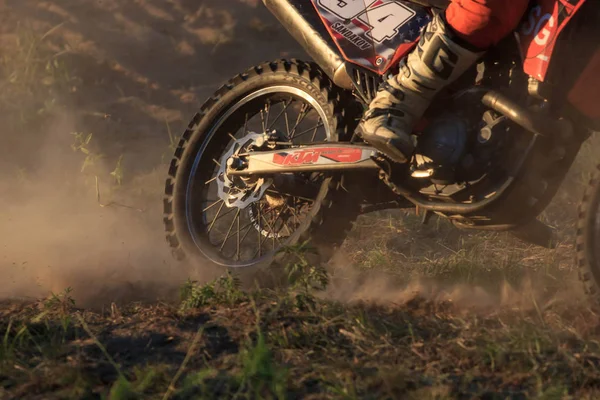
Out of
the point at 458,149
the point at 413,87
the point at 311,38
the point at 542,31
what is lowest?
the point at 458,149

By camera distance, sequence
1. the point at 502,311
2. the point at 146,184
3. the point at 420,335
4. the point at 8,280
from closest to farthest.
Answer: the point at 420,335 < the point at 502,311 < the point at 8,280 < the point at 146,184

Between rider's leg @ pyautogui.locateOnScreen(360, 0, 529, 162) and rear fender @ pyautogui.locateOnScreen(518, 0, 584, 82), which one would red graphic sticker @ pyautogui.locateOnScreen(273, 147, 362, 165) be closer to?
rider's leg @ pyautogui.locateOnScreen(360, 0, 529, 162)

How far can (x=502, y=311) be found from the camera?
11.5 feet

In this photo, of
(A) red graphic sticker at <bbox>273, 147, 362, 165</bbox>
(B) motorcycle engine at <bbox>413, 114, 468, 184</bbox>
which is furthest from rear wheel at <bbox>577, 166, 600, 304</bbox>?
(A) red graphic sticker at <bbox>273, 147, 362, 165</bbox>

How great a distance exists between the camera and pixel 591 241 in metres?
3.42

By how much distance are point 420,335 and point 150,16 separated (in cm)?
→ 512

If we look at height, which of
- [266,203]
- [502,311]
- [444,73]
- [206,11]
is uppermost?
[206,11]

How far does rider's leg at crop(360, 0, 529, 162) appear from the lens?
11.3ft

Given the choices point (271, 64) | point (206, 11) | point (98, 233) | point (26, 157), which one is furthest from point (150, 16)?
point (271, 64)

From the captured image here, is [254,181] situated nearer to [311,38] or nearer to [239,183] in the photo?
[239,183]

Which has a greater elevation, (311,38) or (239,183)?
(311,38)

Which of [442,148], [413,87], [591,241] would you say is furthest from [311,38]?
[591,241]

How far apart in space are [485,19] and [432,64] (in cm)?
29

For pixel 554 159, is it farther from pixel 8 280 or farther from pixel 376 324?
pixel 8 280
